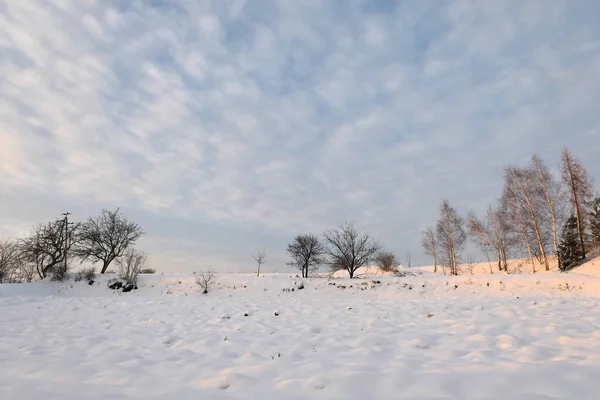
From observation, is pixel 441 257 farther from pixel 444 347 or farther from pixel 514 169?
pixel 444 347

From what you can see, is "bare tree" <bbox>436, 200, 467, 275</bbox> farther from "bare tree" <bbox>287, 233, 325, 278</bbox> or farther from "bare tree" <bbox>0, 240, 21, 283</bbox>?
"bare tree" <bbox>0, 240, 21, 283</bbox>

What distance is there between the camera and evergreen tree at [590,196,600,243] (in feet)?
74.5

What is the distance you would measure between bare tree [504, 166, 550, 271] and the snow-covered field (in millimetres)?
16404

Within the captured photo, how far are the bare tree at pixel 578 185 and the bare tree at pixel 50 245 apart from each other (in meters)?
44.1

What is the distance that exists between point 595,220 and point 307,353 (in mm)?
28720

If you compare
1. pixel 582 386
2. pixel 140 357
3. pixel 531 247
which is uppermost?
pixel 531 247

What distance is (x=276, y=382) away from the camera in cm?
405

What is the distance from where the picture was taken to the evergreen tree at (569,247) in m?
22.8

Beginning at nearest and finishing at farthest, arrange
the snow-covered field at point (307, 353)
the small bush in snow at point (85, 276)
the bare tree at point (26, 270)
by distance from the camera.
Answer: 1. the snow-covered field at point (307, 353)
2. the small bush in snow at point (85, 276)
3. the bare tree at point (26, 270)

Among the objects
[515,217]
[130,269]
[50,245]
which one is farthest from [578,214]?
[50,245]

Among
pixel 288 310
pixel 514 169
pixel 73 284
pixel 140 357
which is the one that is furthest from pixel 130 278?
pixel 514 169

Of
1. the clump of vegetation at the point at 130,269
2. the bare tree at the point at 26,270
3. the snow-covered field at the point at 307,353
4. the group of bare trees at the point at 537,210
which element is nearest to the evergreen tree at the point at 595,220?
the group of bare trees at the point at 537,210

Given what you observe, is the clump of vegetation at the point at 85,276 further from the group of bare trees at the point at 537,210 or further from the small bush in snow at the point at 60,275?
the group of bare trees at the point at 537,210

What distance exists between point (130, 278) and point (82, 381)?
20679 mm
